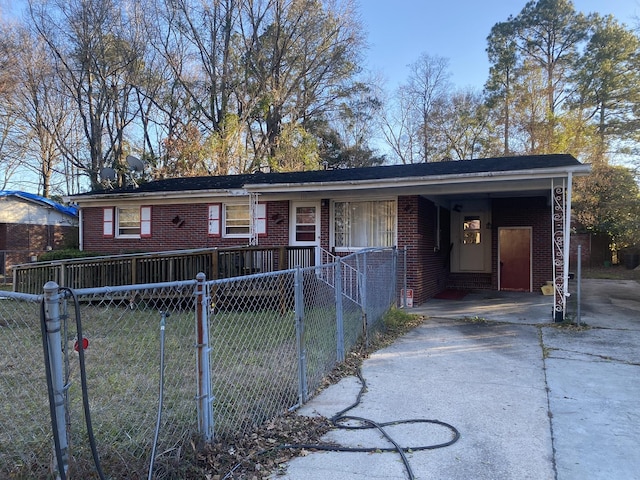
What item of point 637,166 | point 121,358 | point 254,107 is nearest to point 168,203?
point 121,358

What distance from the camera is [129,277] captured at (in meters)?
10.6

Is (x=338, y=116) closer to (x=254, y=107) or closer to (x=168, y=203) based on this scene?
(x=254, y=107)

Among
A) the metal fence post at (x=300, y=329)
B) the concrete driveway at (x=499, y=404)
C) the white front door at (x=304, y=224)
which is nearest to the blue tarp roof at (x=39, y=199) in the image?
the white front door at (x=304, y=224)

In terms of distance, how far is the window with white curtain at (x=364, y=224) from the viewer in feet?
38.1

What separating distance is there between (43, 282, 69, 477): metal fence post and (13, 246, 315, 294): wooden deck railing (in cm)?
742

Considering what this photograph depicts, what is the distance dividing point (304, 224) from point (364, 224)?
5.85 feet

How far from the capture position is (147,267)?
10.7 metres

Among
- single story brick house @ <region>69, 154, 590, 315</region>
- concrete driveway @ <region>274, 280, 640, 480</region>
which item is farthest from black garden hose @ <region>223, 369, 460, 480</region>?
single story brick house @ <region>69, 154, 590, 315</region>

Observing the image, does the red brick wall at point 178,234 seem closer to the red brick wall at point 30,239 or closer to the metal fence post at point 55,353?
the red brick wall at point 30,239

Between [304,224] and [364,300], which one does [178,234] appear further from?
[364,300]

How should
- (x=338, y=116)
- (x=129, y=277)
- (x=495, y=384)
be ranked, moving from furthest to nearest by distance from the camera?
(x=338, y=116), (x=129, y=277), (x=495, y=384)

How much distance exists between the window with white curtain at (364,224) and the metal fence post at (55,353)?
970cm

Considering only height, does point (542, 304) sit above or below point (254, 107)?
below

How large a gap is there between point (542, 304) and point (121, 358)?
959 cm
